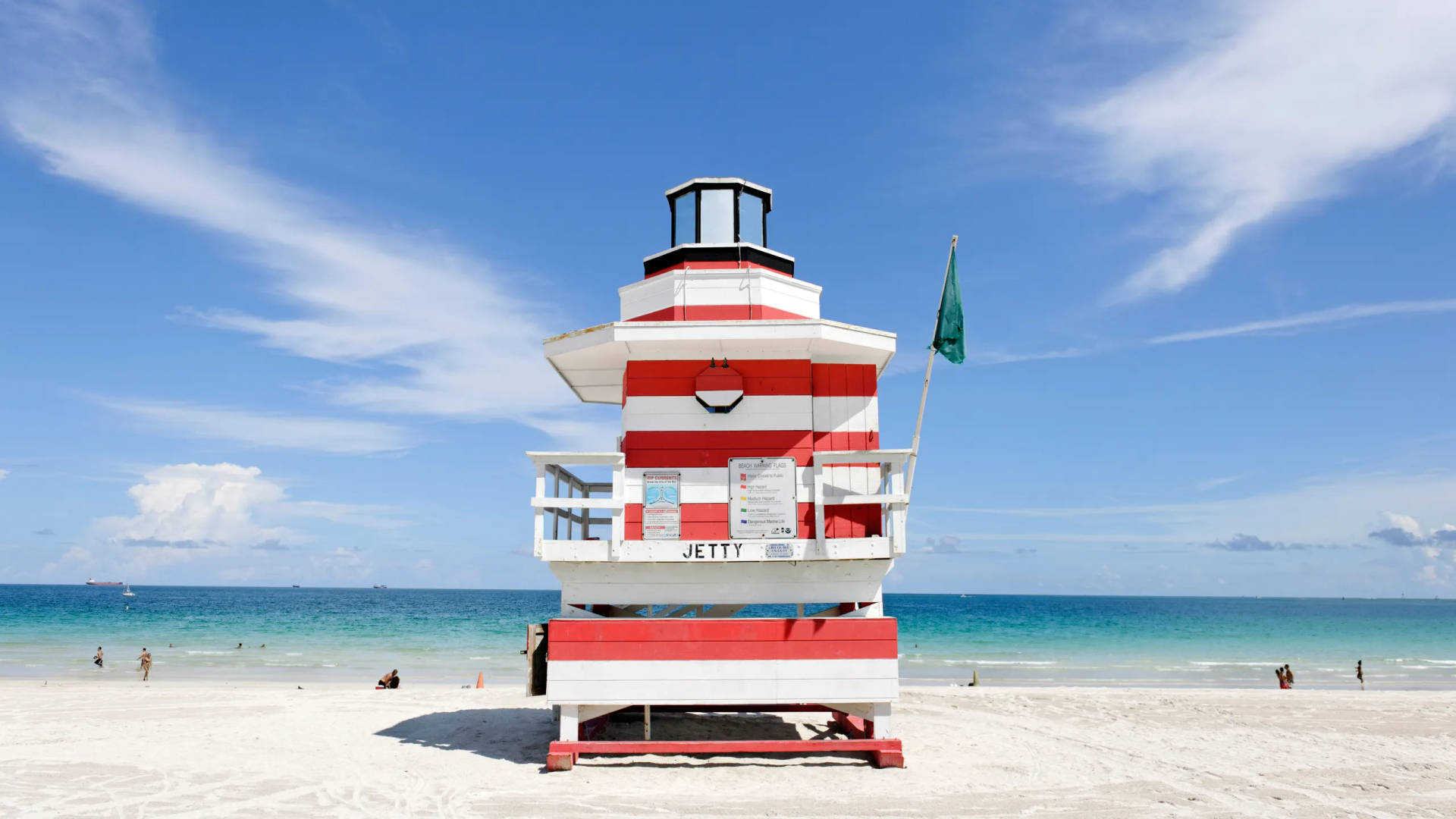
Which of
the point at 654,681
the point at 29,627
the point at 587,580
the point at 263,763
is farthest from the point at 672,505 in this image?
the point at 29,627

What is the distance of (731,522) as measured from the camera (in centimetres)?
1068

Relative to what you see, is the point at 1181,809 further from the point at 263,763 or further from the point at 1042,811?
the point at 263,763

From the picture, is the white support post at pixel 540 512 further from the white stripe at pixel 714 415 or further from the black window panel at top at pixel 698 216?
the black window panel at top at pixel 698 216

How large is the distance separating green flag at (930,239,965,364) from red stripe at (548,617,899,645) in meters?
3.58

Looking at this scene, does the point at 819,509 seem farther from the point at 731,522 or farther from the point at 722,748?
the point at 722,748

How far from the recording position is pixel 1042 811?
8727 millimetres

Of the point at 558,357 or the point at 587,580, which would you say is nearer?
the point at 587,580

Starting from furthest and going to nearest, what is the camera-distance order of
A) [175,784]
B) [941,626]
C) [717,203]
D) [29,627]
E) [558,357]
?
1. [941,626]
2. [29,627]
3. [717,203]
4. [558,357]
5. [175,784]

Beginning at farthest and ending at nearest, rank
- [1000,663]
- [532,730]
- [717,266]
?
1. [1000,663]
2. [532,730]
3. [717,266]

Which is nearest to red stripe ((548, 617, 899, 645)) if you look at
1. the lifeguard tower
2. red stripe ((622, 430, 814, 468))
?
the lifeguard tower

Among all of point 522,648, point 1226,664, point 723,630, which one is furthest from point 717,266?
point 1226,664

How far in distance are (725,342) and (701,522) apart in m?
2.38

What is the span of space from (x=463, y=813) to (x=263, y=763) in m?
4.36

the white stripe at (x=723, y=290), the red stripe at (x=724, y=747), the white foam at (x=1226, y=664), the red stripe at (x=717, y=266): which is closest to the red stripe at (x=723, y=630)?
the red stripe at (x=724, y=747)
